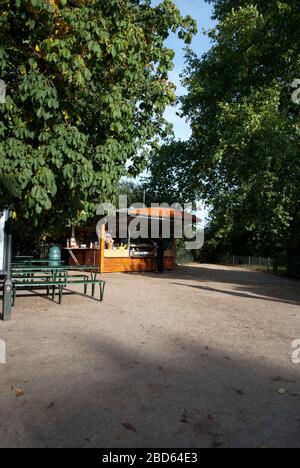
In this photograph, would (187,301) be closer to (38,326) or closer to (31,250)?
(38,326)

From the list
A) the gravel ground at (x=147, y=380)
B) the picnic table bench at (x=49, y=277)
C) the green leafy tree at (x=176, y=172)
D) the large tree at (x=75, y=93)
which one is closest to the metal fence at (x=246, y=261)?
the green leafy tree at (x=176, y=172)

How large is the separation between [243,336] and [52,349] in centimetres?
296

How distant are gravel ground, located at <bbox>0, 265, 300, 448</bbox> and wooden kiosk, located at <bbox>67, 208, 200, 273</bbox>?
1141cm

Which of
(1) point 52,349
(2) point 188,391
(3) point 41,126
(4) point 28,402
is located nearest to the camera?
(4) point 28,402

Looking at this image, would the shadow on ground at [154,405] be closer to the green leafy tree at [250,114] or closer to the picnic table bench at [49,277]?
the picnic table bench at [49,277]

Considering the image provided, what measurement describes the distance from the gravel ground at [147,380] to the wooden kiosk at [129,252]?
11.4 m

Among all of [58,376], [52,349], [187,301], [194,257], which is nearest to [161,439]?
[58,376]

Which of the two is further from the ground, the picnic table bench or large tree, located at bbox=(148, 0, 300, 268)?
large tree, located at bbox=(148, 0, 300, 268)

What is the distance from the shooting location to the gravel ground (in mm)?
3146

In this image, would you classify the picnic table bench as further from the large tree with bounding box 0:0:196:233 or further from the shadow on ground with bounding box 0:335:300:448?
the shadow on ground with bounding box 0:335:300:448

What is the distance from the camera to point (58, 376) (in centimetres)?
435

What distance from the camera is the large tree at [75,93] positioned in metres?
5.78

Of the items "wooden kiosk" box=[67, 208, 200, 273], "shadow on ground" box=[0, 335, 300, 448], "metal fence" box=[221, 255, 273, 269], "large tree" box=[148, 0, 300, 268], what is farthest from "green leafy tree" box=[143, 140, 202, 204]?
"shadow on ground" box=[0, 335, 300, 448]

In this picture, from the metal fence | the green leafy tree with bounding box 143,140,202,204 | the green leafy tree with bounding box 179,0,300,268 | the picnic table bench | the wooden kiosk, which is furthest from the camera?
the metal fence
